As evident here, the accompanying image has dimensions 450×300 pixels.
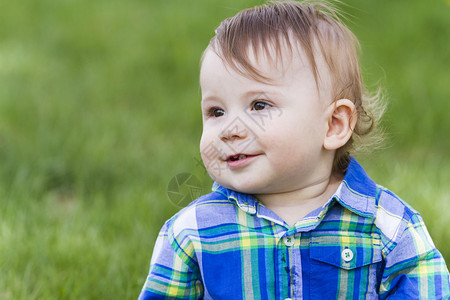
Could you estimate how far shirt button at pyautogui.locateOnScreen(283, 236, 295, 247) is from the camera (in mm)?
1914

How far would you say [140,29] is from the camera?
5.41m

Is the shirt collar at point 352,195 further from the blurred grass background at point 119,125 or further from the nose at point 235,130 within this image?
the blurred grass background at point 119,125

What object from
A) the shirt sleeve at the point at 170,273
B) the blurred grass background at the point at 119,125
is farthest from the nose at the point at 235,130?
the blurred grass background at the point at 119,125

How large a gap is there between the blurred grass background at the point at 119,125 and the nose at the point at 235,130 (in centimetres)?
67

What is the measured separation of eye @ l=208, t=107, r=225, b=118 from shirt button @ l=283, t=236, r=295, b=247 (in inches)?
16.5

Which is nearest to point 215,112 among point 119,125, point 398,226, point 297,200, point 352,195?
point 297,200

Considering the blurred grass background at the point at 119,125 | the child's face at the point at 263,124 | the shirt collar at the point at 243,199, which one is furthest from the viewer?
the blurred grass background at the point at 119,125

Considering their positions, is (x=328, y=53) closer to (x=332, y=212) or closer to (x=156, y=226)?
(x=332, y=212)

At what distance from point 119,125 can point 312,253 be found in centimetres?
231

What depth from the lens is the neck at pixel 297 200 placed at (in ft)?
6.51

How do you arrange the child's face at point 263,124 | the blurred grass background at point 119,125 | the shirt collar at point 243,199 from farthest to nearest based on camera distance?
the blurred grass background at point 119,125, the shirt collar at point 243,199, the child's face at point 263,124

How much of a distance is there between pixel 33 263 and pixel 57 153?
1.10 m

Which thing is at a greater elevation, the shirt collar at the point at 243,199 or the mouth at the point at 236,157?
the mouth at the point at 236,157

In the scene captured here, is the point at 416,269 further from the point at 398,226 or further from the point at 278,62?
the point at 278,62
